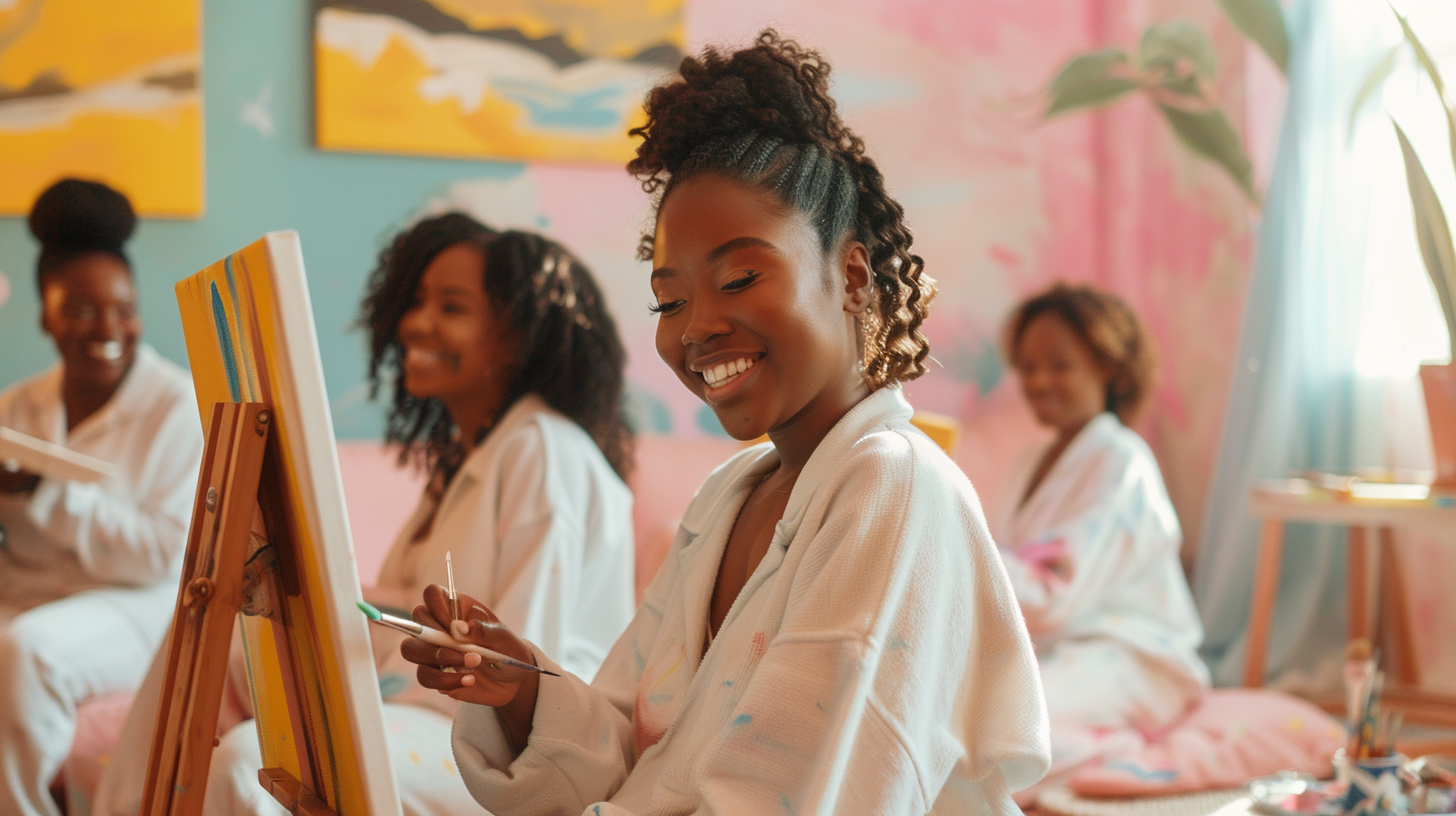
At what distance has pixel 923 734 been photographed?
34.1 inches

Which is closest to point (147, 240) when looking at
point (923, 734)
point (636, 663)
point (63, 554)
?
point (63, 554)

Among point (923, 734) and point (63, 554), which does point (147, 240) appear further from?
point (923, 734)

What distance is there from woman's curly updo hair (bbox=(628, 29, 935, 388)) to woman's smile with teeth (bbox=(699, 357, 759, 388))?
0.41 feet

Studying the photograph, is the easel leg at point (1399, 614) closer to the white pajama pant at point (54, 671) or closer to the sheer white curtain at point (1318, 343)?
the sheer white curtain at point (1318, 343)

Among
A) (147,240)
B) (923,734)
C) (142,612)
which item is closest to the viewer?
(923,734)

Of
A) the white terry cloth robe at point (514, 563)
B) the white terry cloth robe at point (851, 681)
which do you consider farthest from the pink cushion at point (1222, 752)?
the white terry cloth robe at point (851, 681)

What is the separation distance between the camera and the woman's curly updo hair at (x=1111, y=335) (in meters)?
2.91

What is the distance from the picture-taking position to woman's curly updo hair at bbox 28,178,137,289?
2.50 meters

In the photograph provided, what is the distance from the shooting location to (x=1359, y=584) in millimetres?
2955

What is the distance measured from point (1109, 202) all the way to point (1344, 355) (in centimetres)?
90

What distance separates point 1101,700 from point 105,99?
8.41ft

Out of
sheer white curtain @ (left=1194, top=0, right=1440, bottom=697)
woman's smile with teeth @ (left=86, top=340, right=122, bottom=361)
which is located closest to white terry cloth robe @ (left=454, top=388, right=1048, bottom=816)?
woman's smile with teeth @ (left=86, top=340, right=122, bottom=361)

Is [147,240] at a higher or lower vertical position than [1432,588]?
higher

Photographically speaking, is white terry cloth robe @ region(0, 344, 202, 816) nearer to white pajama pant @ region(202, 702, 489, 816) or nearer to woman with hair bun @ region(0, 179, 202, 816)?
woman with hair bun @ region(0, 179, 202, 816)
